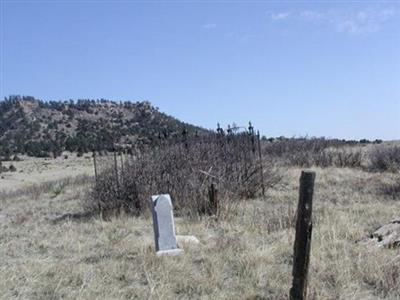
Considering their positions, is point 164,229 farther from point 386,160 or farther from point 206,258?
point 386,160

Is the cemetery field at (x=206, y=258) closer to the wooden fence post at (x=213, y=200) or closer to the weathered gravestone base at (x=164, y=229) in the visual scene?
the weathered gravestone base at (x=164, y=229)

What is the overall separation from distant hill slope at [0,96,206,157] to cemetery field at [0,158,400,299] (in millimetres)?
40445

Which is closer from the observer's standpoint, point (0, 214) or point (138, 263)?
point (138, 263)

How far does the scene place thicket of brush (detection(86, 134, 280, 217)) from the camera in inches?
520

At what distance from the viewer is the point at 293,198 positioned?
15055 millimetres

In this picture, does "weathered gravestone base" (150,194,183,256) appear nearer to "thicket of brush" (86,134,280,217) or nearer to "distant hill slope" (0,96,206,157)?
"thicket of brush" (86,134,280,217)

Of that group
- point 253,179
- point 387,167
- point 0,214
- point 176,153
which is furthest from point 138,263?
point 387,167

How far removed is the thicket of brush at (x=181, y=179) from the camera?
1322 cm

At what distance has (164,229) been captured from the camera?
28.5ft

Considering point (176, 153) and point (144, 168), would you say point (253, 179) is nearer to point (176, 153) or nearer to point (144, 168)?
point (176, 153)

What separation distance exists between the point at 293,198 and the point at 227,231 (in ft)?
17.0

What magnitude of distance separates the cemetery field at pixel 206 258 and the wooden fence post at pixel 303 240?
48 cm

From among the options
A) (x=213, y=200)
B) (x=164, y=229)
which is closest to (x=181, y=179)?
(x=213, y=200)

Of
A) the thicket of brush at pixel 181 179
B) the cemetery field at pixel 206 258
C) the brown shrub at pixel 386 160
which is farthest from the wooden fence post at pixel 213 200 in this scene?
the brown shrub at pixel 386 160
